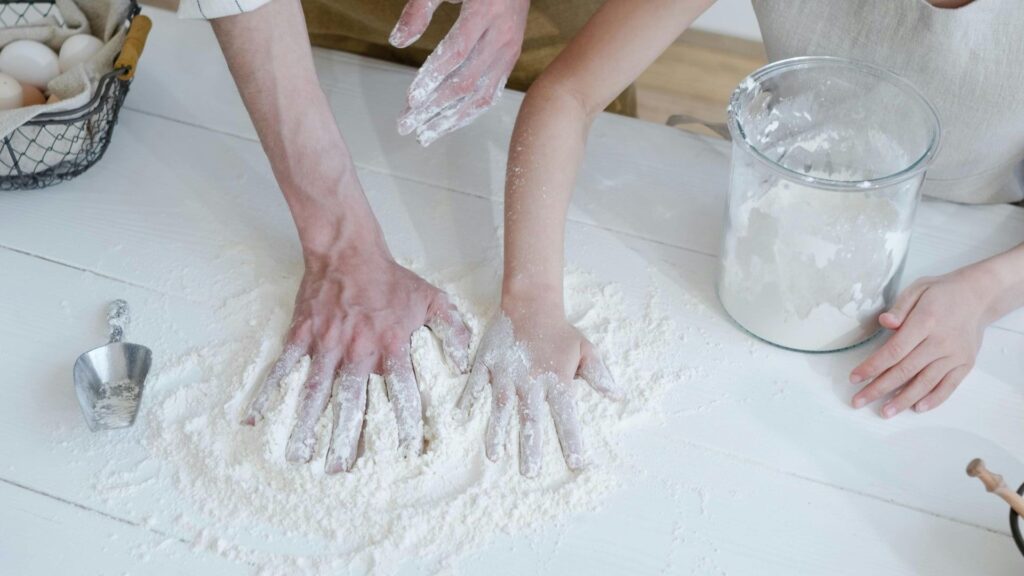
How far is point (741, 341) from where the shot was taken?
103 centimetres

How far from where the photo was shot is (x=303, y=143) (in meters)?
1.08

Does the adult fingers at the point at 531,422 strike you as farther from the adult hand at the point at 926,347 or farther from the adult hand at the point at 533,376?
the adult hand at the point at 926,347

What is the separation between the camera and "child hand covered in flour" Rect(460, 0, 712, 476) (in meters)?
0.96

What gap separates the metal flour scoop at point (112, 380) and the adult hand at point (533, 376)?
1.01ft

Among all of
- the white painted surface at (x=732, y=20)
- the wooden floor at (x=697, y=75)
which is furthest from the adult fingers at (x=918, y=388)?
the white painted surface at (x=732, y=20)

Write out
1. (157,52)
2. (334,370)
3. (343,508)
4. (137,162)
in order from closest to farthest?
(343,508) < (334,370) < (137,162) < (157,52)

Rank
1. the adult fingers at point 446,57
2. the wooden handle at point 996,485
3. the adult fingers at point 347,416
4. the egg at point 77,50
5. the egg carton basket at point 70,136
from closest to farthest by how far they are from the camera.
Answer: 1. the wooden handle at point 996,485
2. the adult fingers at point 347,416
3. the adult fingers at point 446,57
4. the egg carton basket at point 70,136
5. the egg at point 77,50

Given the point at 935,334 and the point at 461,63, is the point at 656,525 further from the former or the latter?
the point at 461,63

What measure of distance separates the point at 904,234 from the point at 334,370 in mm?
538

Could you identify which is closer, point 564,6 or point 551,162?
point 551,162

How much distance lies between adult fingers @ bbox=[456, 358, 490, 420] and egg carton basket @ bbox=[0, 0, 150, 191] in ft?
1.71

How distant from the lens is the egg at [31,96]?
1.18 meters

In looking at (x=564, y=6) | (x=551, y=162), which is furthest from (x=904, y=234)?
(x=564, y=6)

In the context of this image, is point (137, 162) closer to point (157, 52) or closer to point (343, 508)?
point (157, 52)
